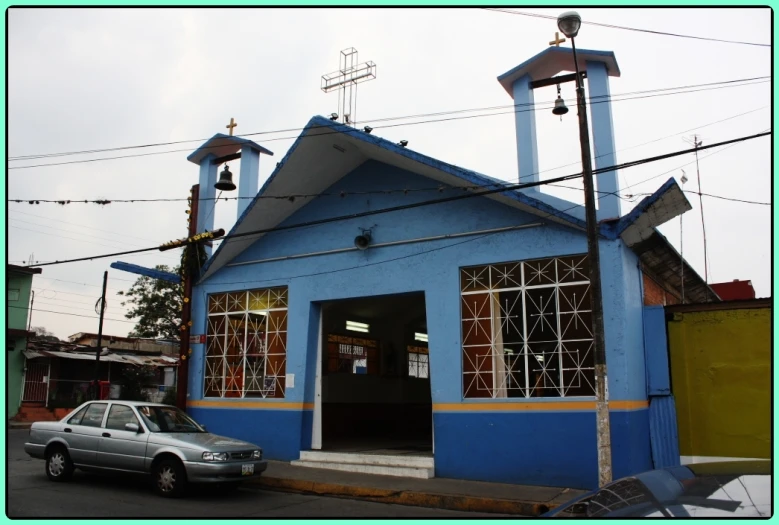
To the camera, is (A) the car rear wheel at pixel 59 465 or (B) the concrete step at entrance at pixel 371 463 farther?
(B) the concrete step at entrance at pixel 371 463

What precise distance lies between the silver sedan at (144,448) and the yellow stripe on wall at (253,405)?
2648 mm

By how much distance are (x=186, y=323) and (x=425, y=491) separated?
26.3ft

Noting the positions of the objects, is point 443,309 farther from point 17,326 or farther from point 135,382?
point 17,326

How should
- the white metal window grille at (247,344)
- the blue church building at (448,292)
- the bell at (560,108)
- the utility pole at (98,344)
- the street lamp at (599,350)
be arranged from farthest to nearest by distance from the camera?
the utility pole at (98,344) → the white metal window grille at (247,344) → the bell at (560,108) → the blue church building at (448,292) → the street lamp at (599,350)

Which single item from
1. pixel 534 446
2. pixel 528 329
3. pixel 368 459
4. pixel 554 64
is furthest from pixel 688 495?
pixel 554 64

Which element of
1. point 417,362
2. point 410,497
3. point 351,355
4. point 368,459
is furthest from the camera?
point 417,362

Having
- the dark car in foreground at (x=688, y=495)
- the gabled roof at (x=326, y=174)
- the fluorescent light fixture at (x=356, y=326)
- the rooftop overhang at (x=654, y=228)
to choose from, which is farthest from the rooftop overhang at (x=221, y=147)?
the dark car in foreground at (x=688, y=495)

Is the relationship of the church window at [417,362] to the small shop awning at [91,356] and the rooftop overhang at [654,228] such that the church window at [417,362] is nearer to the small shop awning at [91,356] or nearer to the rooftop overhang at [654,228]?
the rooftop overhang at [654,228]

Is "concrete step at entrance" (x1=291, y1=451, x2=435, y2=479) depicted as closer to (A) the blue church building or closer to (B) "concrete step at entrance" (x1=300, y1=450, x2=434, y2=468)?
(B) "concrete step at entrance" (x1=300, y1=450, x2=434, y2=468)

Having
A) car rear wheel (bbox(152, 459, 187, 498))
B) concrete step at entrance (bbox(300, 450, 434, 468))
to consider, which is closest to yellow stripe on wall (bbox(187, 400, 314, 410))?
concrete step at entrance (bbox(300, 450, 434, 468))

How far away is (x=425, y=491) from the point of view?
1010cm

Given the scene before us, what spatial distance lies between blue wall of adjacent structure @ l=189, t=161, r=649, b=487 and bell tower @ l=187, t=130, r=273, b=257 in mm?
1559

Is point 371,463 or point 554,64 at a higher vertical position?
point 554,64

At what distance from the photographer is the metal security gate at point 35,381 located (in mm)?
29766
